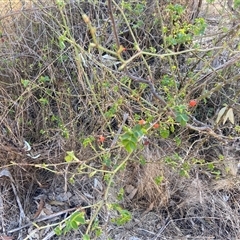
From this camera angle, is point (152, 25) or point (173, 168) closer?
point (173, 168)

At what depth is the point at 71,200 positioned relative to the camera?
1.94 meters

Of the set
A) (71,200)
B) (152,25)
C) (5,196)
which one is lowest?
(71,200)

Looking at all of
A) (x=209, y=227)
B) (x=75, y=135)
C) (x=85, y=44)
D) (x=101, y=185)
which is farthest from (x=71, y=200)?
(x=85, y=44)

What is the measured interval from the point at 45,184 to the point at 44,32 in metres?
0.86

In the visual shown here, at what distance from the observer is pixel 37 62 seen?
2.21 m

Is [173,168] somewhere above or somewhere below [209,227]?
above

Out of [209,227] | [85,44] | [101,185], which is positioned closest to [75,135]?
[101,185]

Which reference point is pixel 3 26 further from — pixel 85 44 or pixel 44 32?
pixel 85 44

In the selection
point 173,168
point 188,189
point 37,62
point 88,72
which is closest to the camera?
point 173,168

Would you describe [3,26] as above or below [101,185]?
above

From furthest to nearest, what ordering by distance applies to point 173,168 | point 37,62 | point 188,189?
point 37,62 < point 188,189 < point 173,168

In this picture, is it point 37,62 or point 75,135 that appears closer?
point 75,135

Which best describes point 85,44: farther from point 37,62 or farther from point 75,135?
point 75,135

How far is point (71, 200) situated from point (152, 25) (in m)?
1.11
